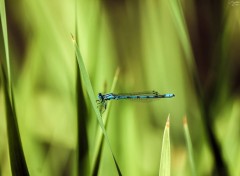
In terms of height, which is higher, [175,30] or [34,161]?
[175,30]

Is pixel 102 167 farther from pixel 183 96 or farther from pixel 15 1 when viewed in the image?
pixel 15 1

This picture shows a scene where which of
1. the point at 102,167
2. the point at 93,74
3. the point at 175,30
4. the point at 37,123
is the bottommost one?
the point at 102,167

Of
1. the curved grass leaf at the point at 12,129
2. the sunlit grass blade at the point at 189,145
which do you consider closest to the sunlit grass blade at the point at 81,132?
the curved grass leaf at the point at 12,129

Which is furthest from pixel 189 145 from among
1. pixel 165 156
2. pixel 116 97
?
pixel 116 97

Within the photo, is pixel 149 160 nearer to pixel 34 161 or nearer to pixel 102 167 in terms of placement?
pixel 102 167

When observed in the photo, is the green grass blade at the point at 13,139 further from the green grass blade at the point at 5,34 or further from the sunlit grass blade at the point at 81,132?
the sunlit grass blade at the point at 81,132

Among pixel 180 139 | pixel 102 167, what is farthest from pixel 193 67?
pixel 102 167

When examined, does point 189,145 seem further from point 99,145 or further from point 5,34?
point 5,34
